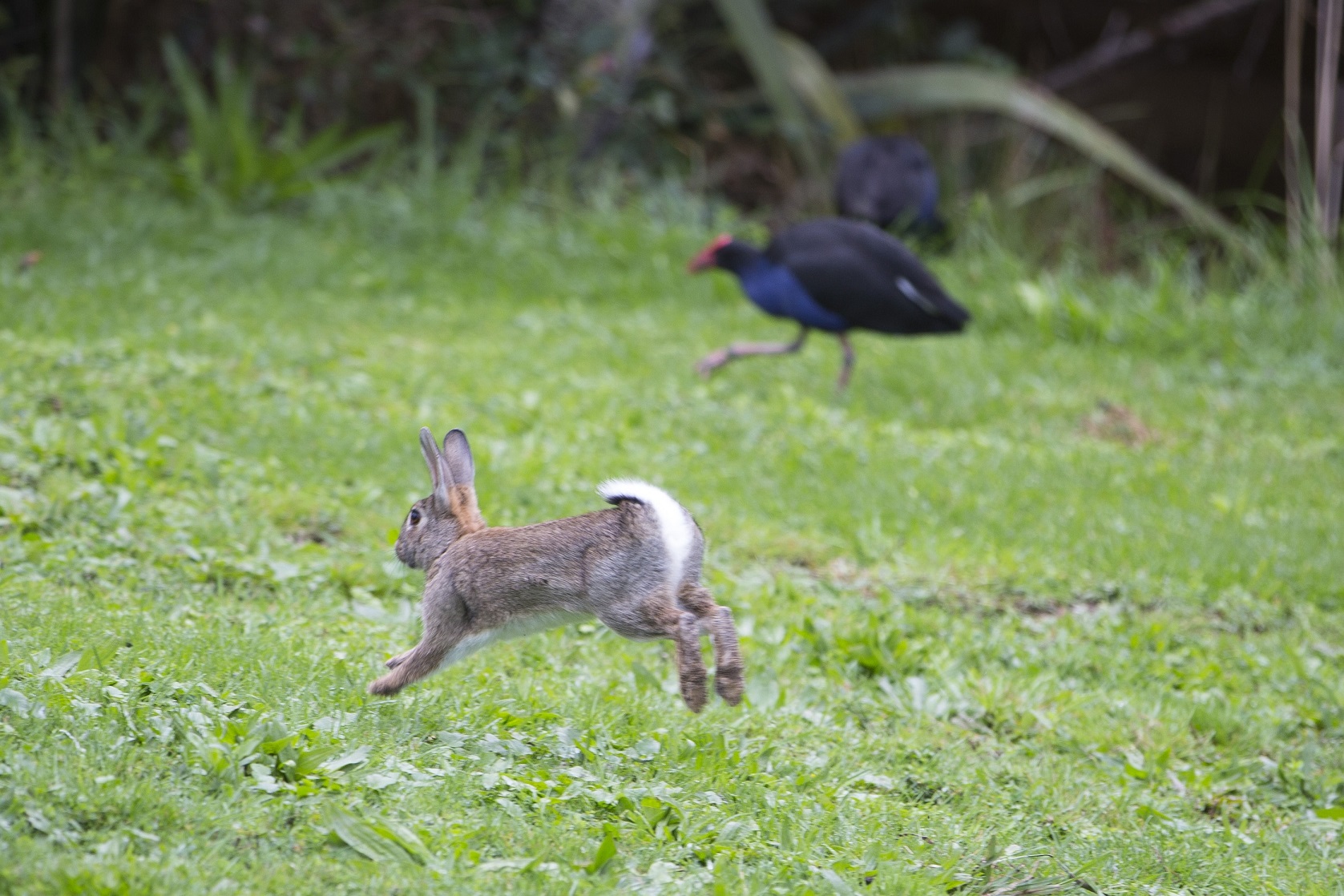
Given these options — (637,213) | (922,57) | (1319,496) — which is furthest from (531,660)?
(922,57)

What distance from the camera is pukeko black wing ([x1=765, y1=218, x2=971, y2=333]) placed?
24.6 feet

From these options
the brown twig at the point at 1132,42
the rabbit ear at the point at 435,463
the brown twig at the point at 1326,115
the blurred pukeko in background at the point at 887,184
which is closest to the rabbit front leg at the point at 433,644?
the rabbit ear at the point at 435,463

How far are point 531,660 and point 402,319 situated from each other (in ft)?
14.4

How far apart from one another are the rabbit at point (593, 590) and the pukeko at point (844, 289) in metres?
4.06

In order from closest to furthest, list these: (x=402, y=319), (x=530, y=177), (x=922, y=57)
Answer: (x=402, y=319)
(x=530, y=177)
(x=922, y=57)

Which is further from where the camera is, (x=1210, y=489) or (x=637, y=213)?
(x=637, y=213)

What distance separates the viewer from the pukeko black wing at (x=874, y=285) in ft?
24.6

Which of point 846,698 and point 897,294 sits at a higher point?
point 897,294

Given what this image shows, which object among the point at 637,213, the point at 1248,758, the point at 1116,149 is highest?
the point at 1116,149

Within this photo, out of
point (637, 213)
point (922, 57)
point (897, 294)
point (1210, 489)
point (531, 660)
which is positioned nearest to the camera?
point (531, 660)

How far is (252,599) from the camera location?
A: 4.62 m

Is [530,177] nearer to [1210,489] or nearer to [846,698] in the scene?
[1210,489]

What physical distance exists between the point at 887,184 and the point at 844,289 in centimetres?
306

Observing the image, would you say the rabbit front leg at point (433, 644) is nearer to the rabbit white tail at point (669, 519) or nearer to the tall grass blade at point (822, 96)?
the rabbit white tail at point (669, 519)
